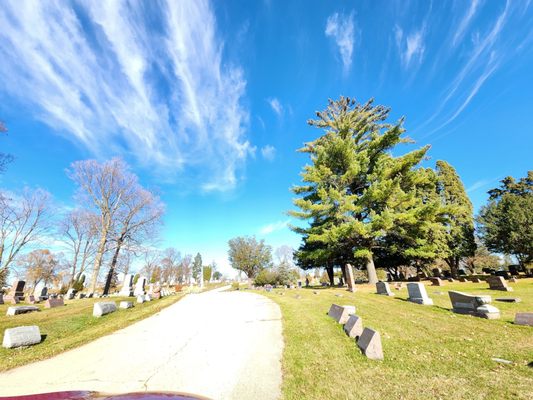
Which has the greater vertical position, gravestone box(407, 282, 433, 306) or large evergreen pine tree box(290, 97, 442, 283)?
large evergreen pine tree box(290, 97, 442, 283)

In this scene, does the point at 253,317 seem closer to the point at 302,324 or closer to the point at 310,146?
the point at 302,324

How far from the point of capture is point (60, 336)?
24.1ft

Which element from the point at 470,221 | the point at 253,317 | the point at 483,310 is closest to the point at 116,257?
the point at 253,317

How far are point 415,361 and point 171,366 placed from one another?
4.50 metres

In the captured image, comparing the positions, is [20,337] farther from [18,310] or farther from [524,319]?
[524,319]

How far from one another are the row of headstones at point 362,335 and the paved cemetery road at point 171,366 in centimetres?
169

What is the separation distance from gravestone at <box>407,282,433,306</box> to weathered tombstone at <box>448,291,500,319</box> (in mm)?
1666

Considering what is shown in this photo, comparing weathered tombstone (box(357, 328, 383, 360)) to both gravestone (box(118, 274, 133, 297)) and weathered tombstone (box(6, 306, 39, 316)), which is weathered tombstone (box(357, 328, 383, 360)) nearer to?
weathered tombstone (box(6, 306, 39, 316))

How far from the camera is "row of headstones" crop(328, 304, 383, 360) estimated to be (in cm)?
461

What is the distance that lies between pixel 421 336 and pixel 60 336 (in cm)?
998

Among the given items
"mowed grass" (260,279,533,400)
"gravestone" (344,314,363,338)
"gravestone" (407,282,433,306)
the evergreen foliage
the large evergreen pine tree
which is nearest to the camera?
"mowed grass" (260,279,533,400)

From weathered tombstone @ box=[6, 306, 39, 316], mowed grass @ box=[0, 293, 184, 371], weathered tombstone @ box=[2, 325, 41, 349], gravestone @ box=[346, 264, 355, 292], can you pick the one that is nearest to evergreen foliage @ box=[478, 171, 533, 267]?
gravestone @ box=[346, 264, 355, 292]

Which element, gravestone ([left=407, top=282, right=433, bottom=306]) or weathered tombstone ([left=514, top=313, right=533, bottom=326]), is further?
gravestone ([left=407, top=282, right=433, bottom=306])

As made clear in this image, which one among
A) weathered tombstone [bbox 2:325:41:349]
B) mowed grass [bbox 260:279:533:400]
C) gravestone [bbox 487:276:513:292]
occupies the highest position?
gravestone [bbox 487:276:513:292]
